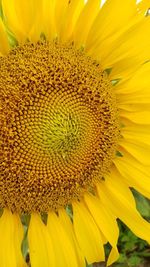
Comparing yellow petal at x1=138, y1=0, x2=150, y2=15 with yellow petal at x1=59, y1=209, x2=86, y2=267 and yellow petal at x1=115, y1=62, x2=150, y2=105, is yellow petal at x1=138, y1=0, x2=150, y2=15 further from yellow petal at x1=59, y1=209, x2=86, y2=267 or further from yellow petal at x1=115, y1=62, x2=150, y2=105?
yellow petal at x1=59, y1=209, x2=86, y2=267

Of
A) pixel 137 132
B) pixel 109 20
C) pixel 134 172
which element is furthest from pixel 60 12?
pixel 134 172

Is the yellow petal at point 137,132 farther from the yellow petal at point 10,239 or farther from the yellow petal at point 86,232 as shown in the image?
the yellow petal at point 10,239

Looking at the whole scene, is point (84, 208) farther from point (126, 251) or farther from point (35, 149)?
point (126, 251)

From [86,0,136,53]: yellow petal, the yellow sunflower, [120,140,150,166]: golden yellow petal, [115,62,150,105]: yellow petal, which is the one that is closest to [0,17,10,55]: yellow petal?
the yellow sunflower

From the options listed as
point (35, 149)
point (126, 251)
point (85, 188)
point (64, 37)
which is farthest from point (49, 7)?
point (126, 251)

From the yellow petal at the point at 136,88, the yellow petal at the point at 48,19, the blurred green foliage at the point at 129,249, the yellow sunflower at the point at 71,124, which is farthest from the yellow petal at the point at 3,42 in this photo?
the blurred green foliage at the point at 129,249

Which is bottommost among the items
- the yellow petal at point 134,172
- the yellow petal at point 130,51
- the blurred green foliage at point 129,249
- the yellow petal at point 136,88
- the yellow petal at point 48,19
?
the blurred green foliage at point 129,249

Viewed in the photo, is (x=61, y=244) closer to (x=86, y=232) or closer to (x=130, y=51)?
(x=86, y=232)
